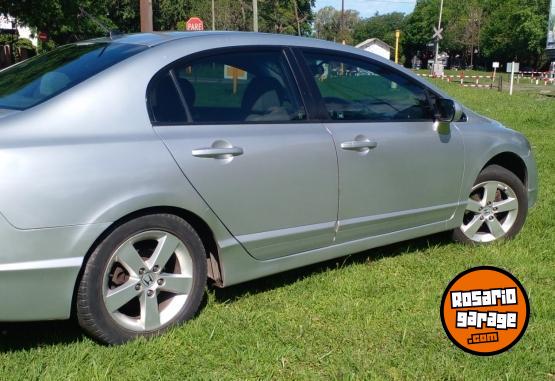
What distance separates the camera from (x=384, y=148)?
3.77m

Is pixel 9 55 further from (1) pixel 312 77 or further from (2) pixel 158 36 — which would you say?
(1) pixel 312 77

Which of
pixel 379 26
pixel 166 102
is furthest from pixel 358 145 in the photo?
pixel 379 26

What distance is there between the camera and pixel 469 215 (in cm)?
467

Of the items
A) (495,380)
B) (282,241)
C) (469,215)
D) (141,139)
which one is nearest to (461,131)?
(469,215)

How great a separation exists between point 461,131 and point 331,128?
1.18m

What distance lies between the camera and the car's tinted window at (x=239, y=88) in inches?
123

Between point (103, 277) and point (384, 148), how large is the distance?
184 cm

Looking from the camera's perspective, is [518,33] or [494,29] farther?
[494,29]

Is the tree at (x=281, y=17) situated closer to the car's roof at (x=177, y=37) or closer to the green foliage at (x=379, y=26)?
the green foliage at (x=379, y=26)

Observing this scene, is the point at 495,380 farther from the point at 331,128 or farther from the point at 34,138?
the point at 34,138

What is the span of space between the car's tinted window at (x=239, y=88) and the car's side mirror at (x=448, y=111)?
111 cm

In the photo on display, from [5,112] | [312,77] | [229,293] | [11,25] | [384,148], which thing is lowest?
[229,293]

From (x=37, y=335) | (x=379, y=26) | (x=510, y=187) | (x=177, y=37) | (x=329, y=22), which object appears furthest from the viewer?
(x=379, y=26)

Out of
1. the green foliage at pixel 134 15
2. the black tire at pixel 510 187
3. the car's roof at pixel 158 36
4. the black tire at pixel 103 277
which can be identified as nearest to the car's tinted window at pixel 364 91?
the car's roof at pixel 158 36
